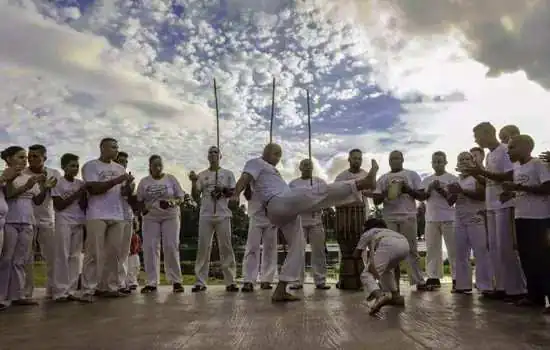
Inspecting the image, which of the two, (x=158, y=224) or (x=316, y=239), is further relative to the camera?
(x=316, y=239)

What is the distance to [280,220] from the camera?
5.09m

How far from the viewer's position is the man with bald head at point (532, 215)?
4395mm

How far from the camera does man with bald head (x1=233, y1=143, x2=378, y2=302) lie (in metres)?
4.84

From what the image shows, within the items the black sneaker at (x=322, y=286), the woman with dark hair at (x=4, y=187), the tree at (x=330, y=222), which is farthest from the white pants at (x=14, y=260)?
the tree at (x=330, y=222)

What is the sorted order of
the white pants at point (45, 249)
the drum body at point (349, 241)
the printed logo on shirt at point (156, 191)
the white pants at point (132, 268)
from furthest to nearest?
the white pants at point (132, 268) < the drum body at point (349, 241) < the printed logo on shirt at point (156, 191) < the white pants at point (45, 249)

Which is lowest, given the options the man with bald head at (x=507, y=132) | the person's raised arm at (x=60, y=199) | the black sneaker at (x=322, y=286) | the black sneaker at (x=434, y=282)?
the black sneaker at (x=322, y=286)

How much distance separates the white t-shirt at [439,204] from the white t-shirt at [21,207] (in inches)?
177

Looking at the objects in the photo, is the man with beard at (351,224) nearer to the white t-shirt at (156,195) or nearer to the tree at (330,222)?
the tree at (330,222)

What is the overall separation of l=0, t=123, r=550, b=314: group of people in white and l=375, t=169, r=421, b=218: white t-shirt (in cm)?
1

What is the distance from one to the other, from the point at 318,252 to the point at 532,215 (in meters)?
3.16

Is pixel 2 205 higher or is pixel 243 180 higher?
pixel 243 180

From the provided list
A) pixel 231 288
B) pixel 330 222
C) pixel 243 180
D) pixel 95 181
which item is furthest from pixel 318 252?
pixel 95 181

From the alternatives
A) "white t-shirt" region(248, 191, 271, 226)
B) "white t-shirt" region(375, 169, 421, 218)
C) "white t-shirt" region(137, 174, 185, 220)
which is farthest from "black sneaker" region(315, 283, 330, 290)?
"white t-shirt" region(137, 174, 185, 220)

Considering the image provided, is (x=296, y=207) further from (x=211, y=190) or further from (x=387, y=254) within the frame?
(x=211, y=190)
